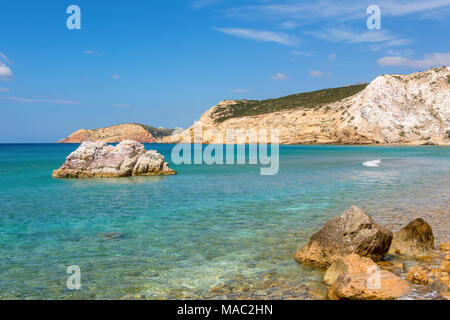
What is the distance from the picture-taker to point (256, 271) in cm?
752

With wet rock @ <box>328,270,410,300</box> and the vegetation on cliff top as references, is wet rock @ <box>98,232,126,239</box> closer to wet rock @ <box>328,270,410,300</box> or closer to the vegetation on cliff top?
wet rock @ <box>328,270,410,300</box>

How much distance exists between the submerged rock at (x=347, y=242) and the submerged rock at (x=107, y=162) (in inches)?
922

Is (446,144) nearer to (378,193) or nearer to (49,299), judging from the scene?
(378,193)

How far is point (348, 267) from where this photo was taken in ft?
22.1

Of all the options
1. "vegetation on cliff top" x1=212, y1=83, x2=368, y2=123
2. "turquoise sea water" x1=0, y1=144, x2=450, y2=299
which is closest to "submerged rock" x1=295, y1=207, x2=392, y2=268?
"turquoise sea water" x1=0, y1=144, x2=450, y2=299

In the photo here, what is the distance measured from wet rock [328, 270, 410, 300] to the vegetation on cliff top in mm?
128928

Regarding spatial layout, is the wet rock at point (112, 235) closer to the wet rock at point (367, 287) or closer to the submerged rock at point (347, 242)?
the submerged rock at point (347, 242)

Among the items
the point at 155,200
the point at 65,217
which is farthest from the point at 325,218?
the point at 65,217

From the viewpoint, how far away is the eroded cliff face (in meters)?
95.1

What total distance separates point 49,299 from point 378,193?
16054 mm

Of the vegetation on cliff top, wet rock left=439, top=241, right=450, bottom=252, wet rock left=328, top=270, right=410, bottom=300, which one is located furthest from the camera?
the vegetation on cliff top

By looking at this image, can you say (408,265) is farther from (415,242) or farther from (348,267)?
(348,267)

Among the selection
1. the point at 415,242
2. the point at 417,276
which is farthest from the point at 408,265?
the point at 415,242

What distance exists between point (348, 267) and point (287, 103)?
149393 millimetres
